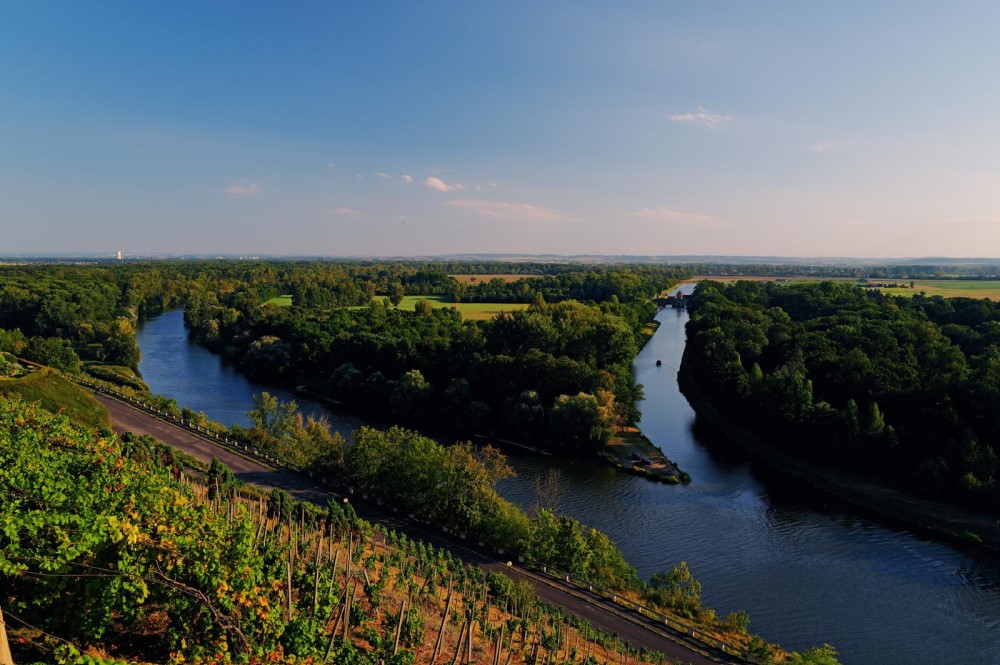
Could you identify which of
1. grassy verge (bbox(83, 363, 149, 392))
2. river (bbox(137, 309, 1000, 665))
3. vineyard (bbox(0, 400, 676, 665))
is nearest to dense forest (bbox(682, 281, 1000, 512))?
river (bbox(137, 309, 1000, 665))

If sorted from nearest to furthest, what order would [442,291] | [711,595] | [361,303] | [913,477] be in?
[711,595]
[913,477]
[361,303]
[442,291]

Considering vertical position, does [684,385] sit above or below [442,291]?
below

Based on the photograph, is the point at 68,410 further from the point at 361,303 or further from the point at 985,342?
the point at 361,303

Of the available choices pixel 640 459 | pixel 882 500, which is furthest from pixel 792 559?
pixel 640 459

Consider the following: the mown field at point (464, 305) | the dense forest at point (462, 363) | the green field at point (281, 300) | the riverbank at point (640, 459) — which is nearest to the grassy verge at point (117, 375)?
the dense forest at point (462, 363)

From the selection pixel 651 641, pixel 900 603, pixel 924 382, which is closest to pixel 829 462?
pixel 924 382

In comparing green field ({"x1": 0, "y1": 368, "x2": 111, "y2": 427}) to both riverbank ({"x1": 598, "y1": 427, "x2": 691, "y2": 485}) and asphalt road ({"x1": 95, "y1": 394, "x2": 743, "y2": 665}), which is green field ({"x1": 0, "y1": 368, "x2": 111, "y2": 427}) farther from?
riverbank ({"x1": 598, "y1": 427, "x2": 691, "y2": 485})
